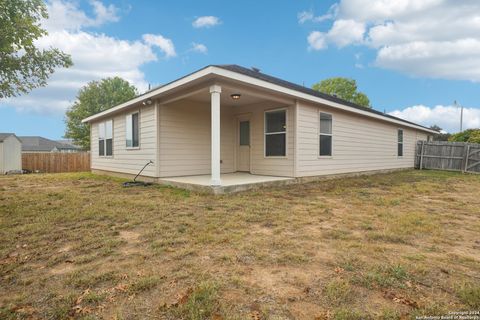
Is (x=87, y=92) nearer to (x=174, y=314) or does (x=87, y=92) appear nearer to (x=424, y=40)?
(x=424, y=40)

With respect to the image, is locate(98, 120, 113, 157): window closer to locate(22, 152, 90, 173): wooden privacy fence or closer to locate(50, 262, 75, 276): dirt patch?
locate(22, 152, 90, 173): wooden privacy fence

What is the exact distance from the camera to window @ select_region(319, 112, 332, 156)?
8641mm

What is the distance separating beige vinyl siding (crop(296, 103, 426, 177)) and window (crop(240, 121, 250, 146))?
2.06 m

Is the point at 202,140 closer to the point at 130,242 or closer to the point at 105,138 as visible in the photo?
the point at 105,138

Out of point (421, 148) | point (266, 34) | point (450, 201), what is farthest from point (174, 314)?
point (421, 148)

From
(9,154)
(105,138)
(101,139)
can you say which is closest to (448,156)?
(105,138)

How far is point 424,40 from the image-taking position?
16.0 metres

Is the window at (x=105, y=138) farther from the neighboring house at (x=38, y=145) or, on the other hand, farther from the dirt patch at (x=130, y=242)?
the neighboring house at (x=38, y=145)

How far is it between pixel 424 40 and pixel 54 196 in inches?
788

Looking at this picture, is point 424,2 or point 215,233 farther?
point 424,2

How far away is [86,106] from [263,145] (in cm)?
3045

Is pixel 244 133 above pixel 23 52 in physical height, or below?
below

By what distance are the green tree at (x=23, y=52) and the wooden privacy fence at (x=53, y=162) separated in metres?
10.7

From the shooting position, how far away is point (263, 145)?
859 cm
